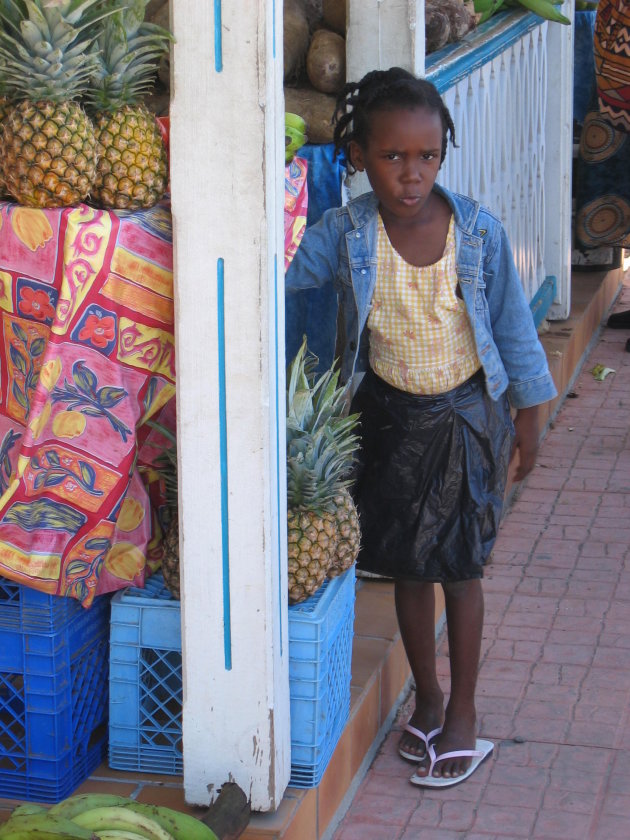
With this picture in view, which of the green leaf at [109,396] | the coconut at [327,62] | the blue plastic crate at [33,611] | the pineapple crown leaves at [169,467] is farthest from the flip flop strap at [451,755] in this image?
the coconut at [327,62]

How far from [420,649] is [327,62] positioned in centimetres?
186

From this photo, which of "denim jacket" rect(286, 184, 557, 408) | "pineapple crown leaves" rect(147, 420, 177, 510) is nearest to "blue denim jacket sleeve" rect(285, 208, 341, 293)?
"denim jacket" rect(286, 184, 557, 408)

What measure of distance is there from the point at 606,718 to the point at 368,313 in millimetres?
1451

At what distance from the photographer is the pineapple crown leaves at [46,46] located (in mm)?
2516

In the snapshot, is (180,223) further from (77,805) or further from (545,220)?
(545,220)

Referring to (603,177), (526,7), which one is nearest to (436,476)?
(526,7)

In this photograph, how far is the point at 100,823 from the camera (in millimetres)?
2131

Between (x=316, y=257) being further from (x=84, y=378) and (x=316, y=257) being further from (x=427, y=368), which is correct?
(x=84, y=378)

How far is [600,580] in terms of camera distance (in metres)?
4.61

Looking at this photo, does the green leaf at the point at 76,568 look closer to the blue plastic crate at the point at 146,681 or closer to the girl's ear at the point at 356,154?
the blue plastic crate at the point at 146,681

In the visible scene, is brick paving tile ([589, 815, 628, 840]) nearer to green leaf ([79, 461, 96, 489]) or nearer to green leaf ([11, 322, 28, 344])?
green leaf ([79, 461, 96, 489])

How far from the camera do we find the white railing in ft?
15.4

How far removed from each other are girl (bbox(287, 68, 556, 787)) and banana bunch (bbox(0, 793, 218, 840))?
1171mm

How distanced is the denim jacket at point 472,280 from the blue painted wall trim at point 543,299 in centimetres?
306
